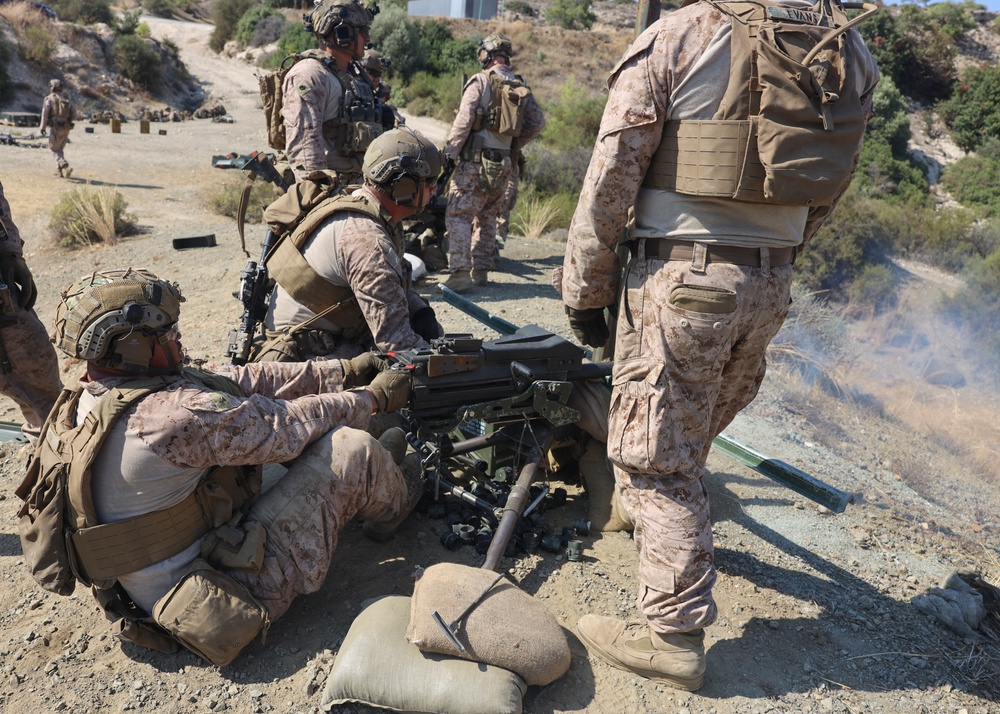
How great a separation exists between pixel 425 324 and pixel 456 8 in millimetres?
43709

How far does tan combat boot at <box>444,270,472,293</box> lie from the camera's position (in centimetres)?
810

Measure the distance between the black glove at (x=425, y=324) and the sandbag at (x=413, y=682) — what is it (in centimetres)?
186

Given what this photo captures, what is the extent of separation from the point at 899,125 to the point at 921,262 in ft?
49.1

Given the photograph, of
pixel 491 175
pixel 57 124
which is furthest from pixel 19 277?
pixel 57 124

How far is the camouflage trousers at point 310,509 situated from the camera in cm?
287

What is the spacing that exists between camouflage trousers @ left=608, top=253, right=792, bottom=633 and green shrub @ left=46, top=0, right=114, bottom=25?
36.7 m

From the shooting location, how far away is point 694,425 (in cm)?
274

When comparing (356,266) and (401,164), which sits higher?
(401,164)

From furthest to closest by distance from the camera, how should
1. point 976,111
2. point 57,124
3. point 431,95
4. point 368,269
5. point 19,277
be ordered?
point 976,111 < point 431,95 < point 57,124 < point 19,277 < point 368,269

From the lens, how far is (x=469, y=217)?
8086mm

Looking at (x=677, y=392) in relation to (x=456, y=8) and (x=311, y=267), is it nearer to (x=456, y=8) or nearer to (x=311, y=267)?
(x=311, y=267)

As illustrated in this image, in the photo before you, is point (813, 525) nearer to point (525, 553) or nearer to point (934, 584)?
point (934, 584)

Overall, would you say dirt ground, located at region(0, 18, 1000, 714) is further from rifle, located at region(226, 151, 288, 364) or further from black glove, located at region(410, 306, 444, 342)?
rifle, located at region(226, 151, 288, 364)

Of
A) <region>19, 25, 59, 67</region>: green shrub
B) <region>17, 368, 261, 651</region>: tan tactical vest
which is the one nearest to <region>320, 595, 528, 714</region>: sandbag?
<region>17, 368, 261, 651</region>: tan tactical vest
